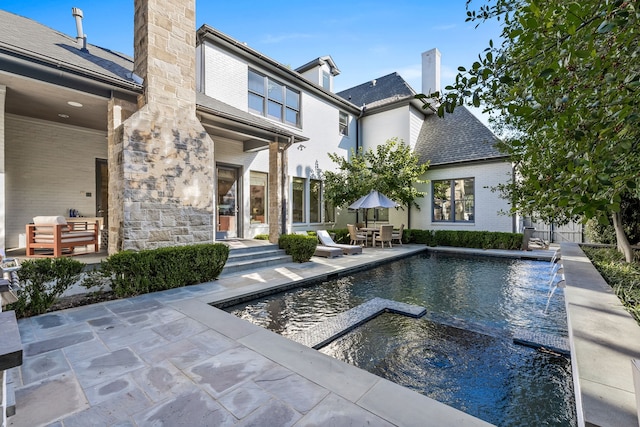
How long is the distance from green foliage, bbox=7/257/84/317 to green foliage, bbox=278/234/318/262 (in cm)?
500

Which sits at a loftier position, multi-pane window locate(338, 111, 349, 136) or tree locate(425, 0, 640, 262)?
multi-pane window locate(338, 111, 349, 136)

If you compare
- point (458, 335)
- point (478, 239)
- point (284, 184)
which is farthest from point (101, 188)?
point (478, 239)

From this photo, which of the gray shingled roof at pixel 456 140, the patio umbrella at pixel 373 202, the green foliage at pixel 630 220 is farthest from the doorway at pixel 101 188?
the green foliage at pixel 630 220

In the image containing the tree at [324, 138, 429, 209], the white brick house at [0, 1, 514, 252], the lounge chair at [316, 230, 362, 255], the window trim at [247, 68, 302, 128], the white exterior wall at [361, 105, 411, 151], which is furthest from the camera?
the white exterior wall at [361, 105, 411, 151]

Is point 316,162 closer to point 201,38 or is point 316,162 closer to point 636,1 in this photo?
point 201,38

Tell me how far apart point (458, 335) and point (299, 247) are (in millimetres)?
5164

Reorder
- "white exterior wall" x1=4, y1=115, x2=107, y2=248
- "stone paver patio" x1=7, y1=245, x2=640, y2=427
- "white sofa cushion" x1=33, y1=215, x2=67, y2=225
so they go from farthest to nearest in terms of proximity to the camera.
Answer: "white exterior wall" x1=4, y1=115, x2=107, y2=248 → "white sofa cushion" x1=33, y1=215, x2=67, y2=225 → "stone paver patio" x1=7, y1=245, x2=640, y2=427

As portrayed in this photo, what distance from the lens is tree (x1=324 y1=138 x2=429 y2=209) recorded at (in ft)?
43.0

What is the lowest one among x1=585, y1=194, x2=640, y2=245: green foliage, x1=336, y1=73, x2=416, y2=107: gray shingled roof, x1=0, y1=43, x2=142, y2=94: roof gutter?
x1=585, y1=194, x2=640, y2=245: green foliage

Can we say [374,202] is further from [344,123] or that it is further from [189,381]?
[189,381]

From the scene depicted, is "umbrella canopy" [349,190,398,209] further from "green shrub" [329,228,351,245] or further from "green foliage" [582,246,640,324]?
"green foliage" [582,246,640,324]

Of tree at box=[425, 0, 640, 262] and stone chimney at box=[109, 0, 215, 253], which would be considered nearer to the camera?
tree at box=[425, 0, 640, 262]

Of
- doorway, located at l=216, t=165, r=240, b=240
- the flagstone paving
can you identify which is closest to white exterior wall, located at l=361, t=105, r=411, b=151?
doorway, located at l=216, t=165, r=240, b=240

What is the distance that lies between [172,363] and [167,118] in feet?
17.8
